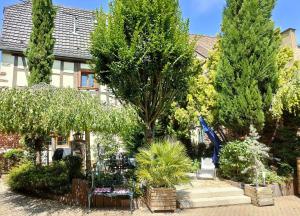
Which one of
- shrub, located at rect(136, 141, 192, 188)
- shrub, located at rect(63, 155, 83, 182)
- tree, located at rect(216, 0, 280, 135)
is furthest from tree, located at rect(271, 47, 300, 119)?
shrub, located at rect(63, 155, 83, 182)

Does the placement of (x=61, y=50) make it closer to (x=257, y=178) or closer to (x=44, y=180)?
(x=44, y=180)

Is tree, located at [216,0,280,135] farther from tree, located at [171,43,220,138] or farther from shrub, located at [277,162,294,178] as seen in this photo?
shrub, located at [277,162,294,178]

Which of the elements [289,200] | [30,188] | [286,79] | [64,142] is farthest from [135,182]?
[64,142]

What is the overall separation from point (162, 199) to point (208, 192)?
Answer: 6.29 ft

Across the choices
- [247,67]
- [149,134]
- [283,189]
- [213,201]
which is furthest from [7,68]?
[283,189]

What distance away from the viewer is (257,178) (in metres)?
8.80

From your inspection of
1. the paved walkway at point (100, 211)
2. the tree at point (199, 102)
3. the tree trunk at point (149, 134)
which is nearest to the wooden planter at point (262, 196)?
the paved walkway at point (100, 211)

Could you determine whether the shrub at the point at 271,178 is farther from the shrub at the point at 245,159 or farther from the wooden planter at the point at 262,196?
the wooden planter at the point at 262,196

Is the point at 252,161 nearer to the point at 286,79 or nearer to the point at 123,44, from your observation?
the point at 286,79

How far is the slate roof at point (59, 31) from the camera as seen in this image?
18.0m

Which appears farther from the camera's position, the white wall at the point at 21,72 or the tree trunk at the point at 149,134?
the white wall at the point at 21,72

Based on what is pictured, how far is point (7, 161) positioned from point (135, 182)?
26.0 ft

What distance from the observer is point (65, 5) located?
2194cm

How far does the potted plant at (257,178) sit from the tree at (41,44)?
29.8ft
